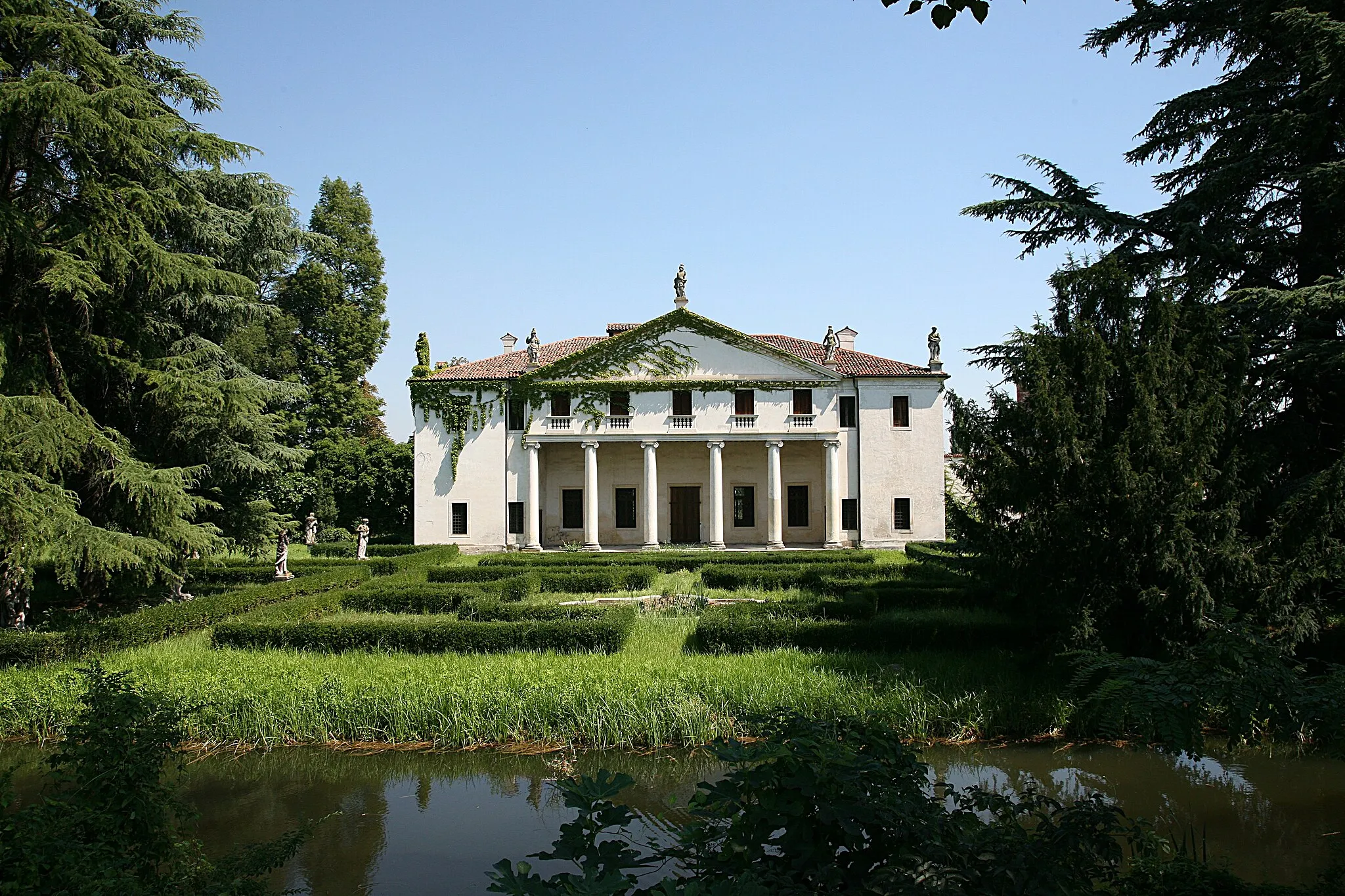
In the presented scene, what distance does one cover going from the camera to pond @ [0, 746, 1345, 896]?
20.2 ft

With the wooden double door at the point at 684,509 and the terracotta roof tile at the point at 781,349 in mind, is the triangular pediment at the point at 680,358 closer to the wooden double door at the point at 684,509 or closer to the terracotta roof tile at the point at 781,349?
the terracotta roof tile at the point at 781,349

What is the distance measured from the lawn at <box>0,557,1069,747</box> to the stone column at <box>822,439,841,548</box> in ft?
66.0

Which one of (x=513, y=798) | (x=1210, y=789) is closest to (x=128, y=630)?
(x=513, y=798)

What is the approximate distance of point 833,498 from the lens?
30453 millimetres

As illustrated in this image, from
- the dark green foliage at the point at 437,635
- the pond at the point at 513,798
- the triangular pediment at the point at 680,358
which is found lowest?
the pond at the point at 513,798

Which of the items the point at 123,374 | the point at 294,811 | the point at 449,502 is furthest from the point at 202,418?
the point at 449,502

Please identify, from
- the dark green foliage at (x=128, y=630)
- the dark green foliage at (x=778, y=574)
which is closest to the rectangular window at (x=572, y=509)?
the dark green foliage at (x=778, y=574)

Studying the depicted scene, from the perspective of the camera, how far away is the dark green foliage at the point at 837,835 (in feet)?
9.94

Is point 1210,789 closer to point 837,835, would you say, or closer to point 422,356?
point 837,835

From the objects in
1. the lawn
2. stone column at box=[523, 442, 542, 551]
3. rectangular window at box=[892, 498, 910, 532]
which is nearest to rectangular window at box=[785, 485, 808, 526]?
rectangular window at box=[892, 498, 910, 532]

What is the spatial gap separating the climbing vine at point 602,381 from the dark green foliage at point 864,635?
64.6 ft

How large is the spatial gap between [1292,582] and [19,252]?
63.8ft

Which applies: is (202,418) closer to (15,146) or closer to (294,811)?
(15,146)

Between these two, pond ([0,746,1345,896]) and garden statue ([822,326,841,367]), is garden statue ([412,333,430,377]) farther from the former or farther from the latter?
pond ([0,746,1345,896])
